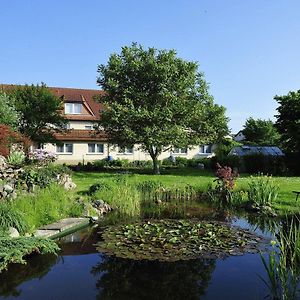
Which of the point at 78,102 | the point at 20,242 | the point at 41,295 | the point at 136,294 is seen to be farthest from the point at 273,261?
the point at 78,102

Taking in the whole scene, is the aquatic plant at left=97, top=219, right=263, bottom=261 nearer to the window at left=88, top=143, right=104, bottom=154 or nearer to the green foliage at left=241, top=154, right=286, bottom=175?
the green foliage at left=241, top=154, right=286, bottom=175

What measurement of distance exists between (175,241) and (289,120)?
2463 centimetres

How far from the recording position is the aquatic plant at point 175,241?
28.3 ft

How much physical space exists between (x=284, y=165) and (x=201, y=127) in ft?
26.4

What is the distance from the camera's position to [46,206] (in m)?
11.5

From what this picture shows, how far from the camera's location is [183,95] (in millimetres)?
29031

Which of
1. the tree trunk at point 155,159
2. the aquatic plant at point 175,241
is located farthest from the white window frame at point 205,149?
the aquatic plant at point 175,241

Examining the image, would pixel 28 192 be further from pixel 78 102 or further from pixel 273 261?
pixel 78 102

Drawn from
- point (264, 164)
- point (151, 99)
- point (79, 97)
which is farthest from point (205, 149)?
point (151, 99)

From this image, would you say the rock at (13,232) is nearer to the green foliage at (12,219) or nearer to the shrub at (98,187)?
the green foliage at (12,219)

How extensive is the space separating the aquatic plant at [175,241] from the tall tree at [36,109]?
22.4 m

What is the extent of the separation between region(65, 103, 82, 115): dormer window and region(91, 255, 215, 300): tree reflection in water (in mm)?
35626

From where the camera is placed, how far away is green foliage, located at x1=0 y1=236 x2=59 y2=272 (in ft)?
24.1

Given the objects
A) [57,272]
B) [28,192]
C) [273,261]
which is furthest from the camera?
[28,192]
